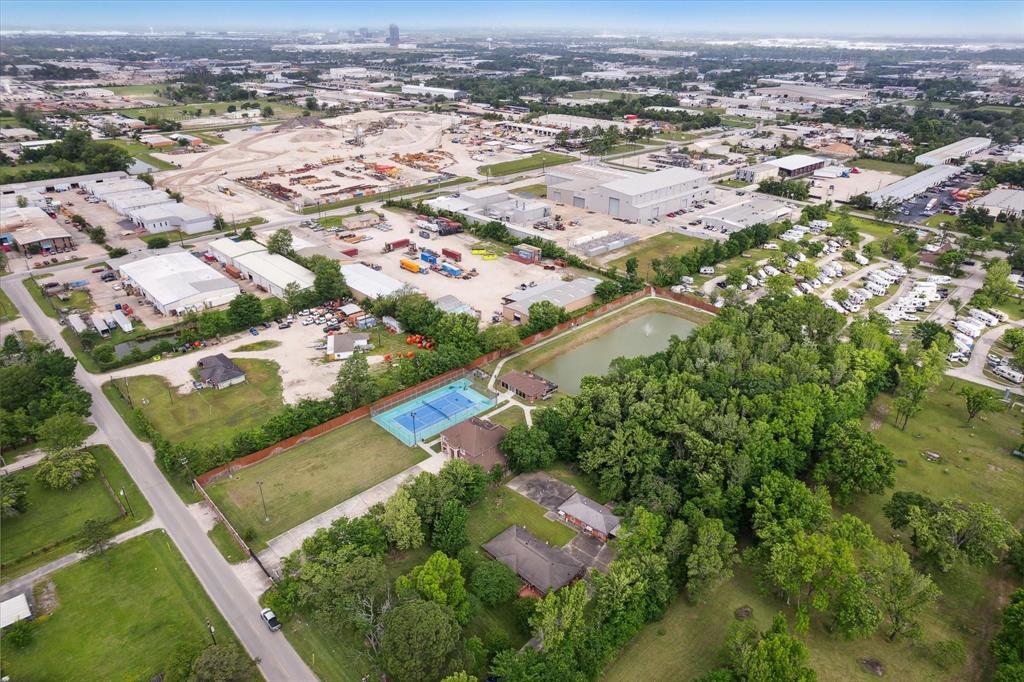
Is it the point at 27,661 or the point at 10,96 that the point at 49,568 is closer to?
the point at 27,661

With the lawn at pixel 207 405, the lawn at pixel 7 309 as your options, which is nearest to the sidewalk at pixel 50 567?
the lawn at pixel 207 405

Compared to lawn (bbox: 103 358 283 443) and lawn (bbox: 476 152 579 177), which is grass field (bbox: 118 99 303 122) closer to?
lawn (bbox: 476 152 579 177)

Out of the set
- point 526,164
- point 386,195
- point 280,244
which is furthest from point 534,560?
point 526,164

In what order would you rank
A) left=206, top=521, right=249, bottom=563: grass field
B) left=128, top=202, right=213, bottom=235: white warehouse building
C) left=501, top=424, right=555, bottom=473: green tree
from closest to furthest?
1. left=206, top=521, right=249, bottom=563: grass field
2. left=501, top=424, right=555, bottom=473: green tree
3. left=128, top=202, right=213, bottom=235: white warehouse building

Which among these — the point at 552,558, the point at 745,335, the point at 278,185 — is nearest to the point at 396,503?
the point at 552,558

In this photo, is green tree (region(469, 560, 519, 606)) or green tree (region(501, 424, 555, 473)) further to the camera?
green tree (region(501, 424, 555, 473))

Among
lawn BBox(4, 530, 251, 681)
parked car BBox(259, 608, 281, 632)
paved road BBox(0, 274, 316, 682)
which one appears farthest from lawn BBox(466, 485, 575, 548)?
lawn BBox(4, 530, 251, 681)

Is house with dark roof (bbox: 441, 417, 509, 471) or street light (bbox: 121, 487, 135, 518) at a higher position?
house with dark roof (bbox: 441, 417, 509, 471)
